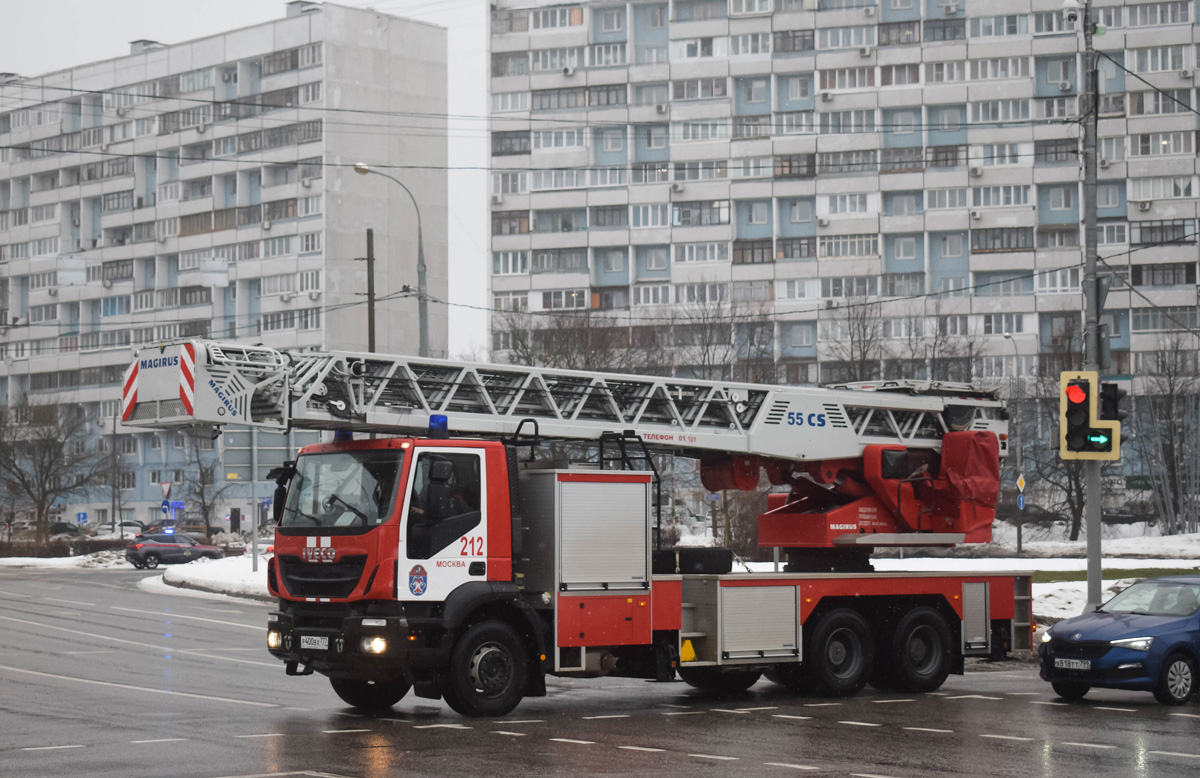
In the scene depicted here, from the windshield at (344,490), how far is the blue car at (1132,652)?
7338 mm

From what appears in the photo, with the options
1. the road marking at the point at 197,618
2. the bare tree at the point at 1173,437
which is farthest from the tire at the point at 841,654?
the bare tree at the point at 1173,437

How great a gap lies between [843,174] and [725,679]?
258 feet

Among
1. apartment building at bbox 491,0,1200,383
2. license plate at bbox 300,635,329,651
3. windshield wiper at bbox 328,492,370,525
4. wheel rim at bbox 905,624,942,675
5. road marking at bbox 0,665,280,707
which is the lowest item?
road marking at bbox 0,665,280,707

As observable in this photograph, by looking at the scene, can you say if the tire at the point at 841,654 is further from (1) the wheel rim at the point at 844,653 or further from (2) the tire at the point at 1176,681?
(2) the tire at the point at 1176,681

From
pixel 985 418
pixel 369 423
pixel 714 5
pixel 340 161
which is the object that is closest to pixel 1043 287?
pixel 714 5

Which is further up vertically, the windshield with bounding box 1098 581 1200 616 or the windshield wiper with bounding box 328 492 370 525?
the windshield wiper with bounding box 328 492 370 525

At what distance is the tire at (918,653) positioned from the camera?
17703 mm

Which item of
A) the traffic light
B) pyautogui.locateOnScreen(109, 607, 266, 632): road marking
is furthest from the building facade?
the traffic light

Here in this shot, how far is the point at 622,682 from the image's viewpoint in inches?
784

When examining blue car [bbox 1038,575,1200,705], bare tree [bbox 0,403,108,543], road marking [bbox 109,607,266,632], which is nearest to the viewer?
blue car [bbox 1038,575,1200,705]

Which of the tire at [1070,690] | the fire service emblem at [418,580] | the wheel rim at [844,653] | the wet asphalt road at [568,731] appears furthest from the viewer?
the wheel rim at [844,653]

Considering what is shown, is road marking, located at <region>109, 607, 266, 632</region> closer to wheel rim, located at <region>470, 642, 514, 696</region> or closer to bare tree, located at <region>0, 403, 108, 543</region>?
wheel rim, located at <region>470, 642, 514, 696</region>

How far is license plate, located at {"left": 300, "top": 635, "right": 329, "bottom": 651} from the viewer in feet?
48.1

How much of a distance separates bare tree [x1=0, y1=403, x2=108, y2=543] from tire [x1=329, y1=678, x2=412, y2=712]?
195ft
